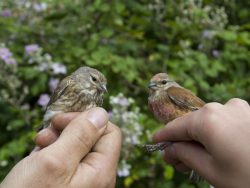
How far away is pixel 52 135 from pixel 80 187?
45 centimetres

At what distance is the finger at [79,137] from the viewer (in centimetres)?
184

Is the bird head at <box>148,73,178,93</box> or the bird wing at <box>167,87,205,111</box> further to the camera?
the bird head at <box>148,73,178,93</box>

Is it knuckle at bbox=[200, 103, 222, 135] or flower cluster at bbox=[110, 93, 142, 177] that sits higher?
knuckle at bbox=[200, 103, 222, 135]

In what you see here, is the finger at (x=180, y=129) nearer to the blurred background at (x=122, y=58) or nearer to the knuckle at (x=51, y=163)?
the knuckle at (x=51, y=163)

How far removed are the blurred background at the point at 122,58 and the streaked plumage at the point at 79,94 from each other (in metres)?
0.60

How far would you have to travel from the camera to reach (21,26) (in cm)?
421

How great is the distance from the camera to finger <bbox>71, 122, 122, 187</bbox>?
1913mm

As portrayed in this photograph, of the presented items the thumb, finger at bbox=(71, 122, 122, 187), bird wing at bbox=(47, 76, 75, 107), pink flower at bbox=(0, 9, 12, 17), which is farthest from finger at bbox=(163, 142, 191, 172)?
pink flower at bbox=(0, 9, 12, 17)

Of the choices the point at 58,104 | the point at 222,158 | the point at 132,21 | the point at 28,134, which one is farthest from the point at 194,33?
the point at 222,158

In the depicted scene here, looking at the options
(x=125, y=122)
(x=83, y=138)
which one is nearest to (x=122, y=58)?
(x=125, y=122)

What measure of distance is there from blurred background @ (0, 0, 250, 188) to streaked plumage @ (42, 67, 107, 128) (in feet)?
1.96

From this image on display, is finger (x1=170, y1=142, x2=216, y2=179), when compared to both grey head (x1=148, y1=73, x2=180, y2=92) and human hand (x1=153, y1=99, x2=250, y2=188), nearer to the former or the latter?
human hand (x1=153, y1=99, x2=250, y2=188)

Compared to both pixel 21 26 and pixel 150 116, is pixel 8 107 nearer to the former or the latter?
pixel 21 26

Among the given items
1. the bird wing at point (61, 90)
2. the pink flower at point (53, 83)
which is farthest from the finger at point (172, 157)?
the pink flower at point (53, 83)
